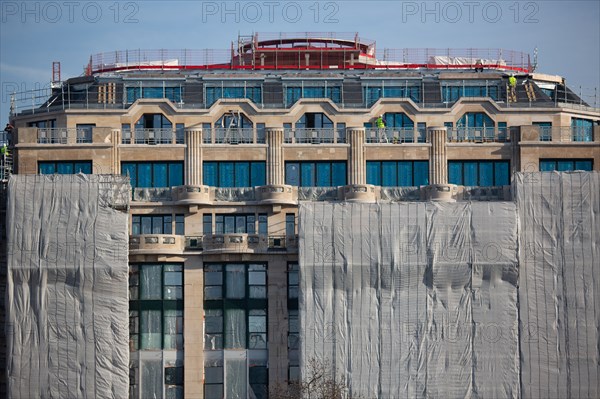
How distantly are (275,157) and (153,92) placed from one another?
15.6 meters

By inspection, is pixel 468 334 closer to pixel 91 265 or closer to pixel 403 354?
pixel 403 354

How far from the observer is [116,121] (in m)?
143

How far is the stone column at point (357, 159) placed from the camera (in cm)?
13812

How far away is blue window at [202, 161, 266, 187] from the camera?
453ft

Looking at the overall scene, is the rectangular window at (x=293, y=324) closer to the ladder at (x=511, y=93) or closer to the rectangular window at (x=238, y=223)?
the rectangular window at (x=238, y=223)

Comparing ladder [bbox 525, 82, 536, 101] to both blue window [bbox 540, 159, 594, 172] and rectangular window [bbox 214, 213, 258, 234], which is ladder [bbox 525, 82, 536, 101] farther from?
rectangular window [bbox 214, 213, 258, 234]

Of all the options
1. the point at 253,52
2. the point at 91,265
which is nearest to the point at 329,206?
the point at 91,265

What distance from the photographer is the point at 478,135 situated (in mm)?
140750

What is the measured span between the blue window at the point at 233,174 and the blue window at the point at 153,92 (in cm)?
1146


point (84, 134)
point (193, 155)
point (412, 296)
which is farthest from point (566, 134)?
point (84, 134)

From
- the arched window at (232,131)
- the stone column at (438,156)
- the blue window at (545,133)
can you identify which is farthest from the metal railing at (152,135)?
the blue window at (545,133)

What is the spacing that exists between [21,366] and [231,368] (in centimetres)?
1633

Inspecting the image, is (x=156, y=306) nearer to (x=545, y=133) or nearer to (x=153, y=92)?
(x=153, y=92)

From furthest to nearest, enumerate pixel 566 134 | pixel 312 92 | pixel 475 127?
pixel 312 92 → pixel 475 127 → pixel 566 134
